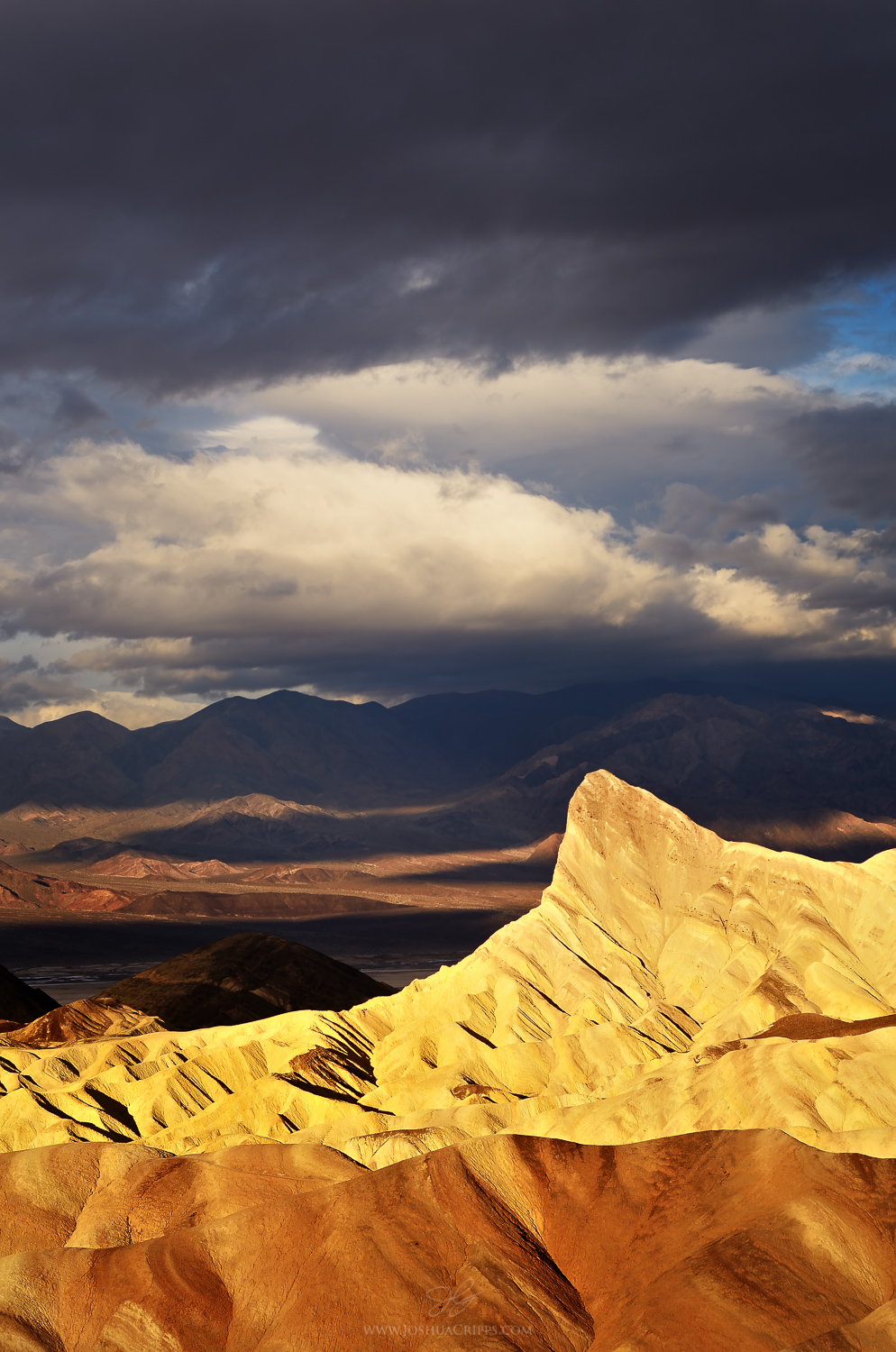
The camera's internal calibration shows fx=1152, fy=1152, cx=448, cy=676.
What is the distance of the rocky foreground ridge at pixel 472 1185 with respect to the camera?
4509 cm

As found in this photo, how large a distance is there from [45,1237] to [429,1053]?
53.1 metres

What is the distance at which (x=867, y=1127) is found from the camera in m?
63.8

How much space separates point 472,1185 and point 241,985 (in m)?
109

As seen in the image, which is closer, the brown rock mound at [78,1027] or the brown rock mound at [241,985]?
the brown rock mound at [78,1027]

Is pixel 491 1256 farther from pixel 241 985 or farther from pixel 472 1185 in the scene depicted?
pixel 241 985

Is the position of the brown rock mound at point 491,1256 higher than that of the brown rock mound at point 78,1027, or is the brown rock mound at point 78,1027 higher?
the brown rock mound at point 491,1256

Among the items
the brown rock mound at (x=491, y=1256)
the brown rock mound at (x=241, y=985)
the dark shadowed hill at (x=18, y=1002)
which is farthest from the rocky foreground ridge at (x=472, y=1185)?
the dark shadowed hill at (x=18, y=1002)

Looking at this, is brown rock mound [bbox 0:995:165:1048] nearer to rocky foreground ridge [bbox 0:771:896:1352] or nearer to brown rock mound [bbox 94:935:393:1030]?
brown rock mound [bbox 94:935:393:1030]

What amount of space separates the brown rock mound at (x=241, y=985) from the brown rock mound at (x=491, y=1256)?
301 feet

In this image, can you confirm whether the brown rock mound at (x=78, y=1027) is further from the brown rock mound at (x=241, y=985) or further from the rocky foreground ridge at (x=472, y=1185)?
the rocky foreground ridge at (x=472, y=1185)

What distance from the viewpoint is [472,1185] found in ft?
175

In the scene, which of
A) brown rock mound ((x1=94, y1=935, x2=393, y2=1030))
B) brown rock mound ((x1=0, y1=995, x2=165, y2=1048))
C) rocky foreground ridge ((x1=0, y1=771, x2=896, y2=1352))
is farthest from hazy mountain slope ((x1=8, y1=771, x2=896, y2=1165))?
brown rock mound ((x1=94, y1=935, x2=393, y2=1030))

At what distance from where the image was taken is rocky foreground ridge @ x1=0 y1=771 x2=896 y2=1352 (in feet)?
148

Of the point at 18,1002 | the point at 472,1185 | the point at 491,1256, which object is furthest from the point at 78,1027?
the point at 491,1256
